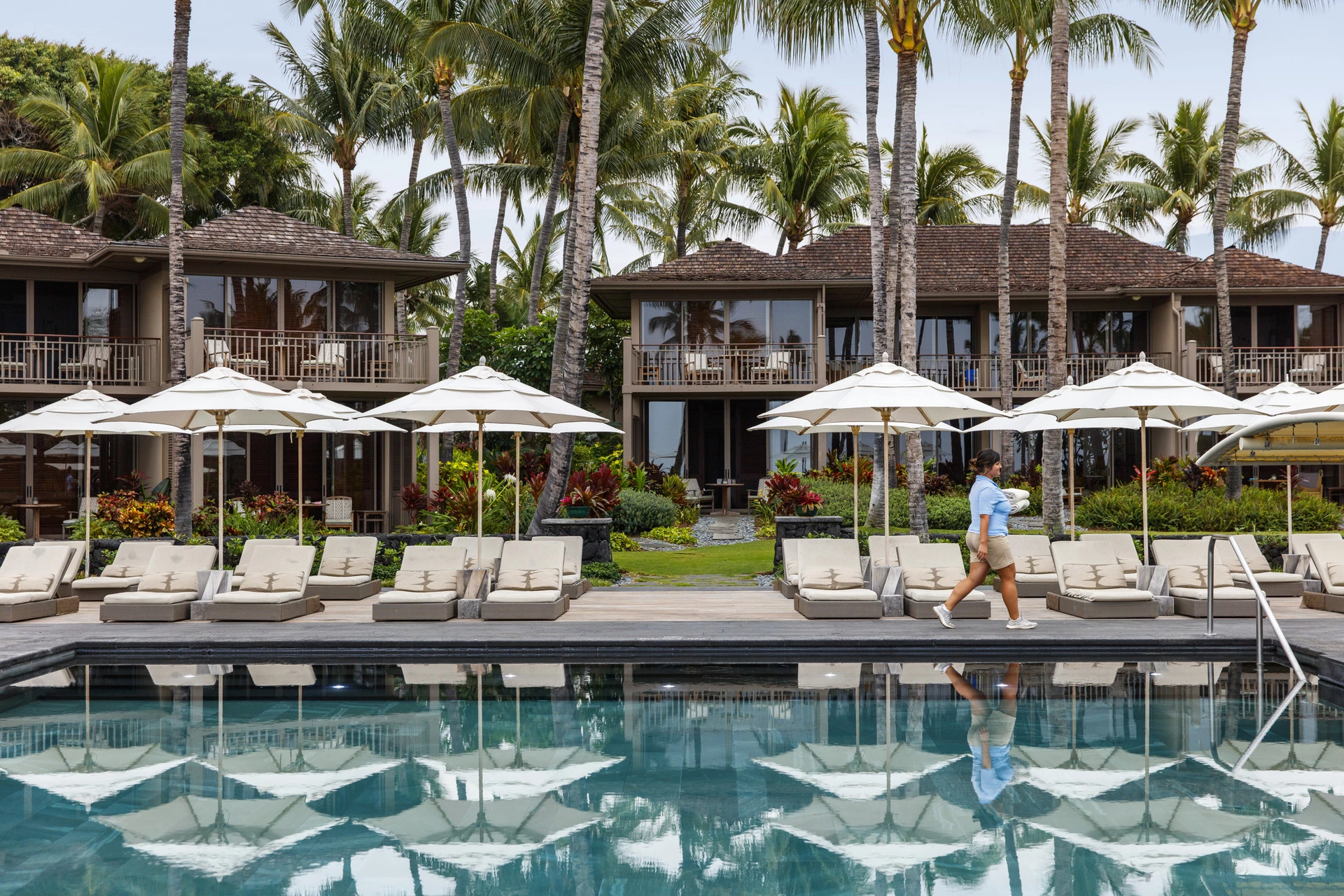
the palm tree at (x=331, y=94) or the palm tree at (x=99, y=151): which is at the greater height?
the palm tree at (x=331, y=94)

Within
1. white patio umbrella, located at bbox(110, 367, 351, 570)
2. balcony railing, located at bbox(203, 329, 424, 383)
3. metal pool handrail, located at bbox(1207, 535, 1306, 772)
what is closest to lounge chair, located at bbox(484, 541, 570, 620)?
white patio umbrella, located at bbox(110, 367, 351, 570)

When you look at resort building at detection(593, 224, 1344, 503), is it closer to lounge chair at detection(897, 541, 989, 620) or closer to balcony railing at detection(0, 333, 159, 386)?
balcony railing at detection(0, 333, 159, 386)

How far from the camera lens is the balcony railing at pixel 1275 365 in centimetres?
2512

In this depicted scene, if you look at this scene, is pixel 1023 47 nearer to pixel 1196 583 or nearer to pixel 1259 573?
pixel 1259 573

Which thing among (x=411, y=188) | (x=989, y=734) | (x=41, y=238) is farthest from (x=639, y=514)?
(x=411, y=188)

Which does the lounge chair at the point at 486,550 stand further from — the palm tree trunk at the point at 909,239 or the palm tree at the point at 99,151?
the palm tree at the point at 99,151

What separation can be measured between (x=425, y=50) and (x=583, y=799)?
19.5 metres

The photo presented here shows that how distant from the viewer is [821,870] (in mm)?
5234

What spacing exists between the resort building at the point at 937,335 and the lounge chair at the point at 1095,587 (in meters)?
12.9

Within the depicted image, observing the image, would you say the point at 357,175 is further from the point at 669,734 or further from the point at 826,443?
the point at 669,734

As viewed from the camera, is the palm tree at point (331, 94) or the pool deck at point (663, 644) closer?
the pool deck at point (663, 644)

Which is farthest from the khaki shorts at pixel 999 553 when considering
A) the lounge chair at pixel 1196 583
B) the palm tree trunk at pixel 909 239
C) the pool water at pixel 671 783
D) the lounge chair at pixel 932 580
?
the palm tree trunk at pixel 909 239

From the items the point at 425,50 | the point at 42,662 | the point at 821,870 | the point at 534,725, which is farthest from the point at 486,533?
the point at 821,870

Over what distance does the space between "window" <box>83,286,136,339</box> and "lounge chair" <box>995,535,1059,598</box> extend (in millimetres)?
18416
